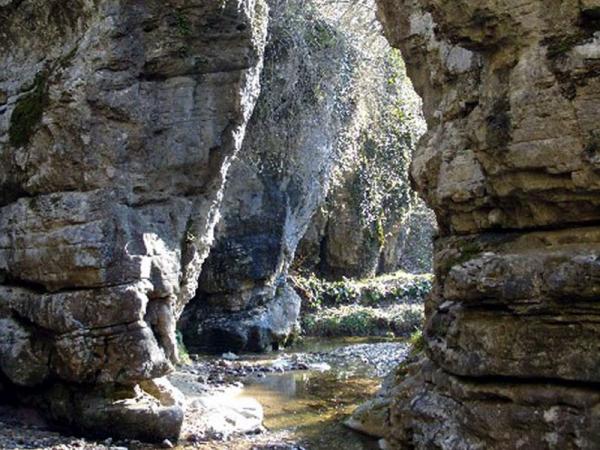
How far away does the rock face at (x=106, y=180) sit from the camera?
10.2m

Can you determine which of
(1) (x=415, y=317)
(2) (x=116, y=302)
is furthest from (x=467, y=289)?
(1) (x=415, y=317)

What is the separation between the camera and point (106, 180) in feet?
35.9

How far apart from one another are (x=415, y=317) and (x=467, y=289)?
57.8 feet

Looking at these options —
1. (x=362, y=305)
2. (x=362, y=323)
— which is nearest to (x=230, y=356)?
(x=362, y=323)

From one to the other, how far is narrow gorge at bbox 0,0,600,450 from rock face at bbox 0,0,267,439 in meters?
0.03

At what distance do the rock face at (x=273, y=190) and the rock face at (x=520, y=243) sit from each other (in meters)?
13.1

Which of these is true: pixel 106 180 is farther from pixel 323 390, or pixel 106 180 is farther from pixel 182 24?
pixel 323 390

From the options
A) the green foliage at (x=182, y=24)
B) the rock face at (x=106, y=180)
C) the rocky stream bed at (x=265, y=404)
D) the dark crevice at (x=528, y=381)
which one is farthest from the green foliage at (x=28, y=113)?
the dark crevice at (x=528, y=381)

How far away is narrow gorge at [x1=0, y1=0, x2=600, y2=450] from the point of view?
5.44 metres

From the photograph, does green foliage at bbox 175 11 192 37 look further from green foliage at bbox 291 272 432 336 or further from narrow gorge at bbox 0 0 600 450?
green foliage at bbox 291 272 432 336

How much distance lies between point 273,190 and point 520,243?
15.1 meters

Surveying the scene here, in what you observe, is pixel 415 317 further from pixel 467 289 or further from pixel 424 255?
pixel 467 289

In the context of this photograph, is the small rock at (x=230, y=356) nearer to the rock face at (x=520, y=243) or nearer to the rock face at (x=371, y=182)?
the rock face at (x=371, y=182)

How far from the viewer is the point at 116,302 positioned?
33.6 ft
